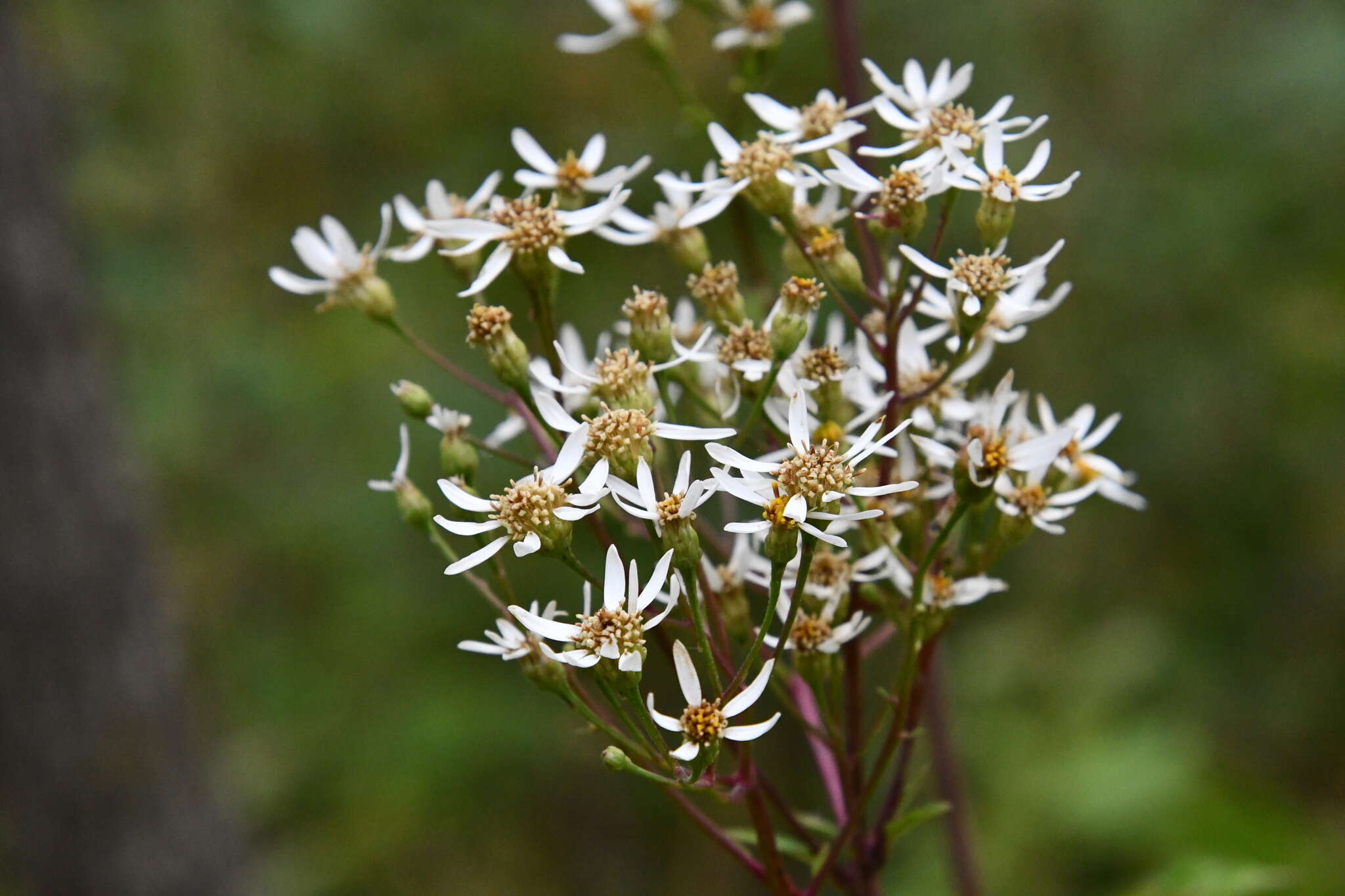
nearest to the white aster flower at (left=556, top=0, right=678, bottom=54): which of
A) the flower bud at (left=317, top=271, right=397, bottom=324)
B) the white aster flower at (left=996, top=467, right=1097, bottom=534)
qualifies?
the flower bud at (left=317, top=271, right=397, bottom=324)

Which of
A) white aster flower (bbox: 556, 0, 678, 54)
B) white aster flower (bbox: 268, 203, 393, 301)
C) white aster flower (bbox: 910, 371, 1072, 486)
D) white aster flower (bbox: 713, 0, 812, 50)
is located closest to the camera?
white aster flower (bbox: 910, 371, 1072, 486)

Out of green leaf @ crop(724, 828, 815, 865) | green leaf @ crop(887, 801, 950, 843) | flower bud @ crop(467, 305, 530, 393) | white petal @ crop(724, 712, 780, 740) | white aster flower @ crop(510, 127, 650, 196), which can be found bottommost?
green leaf @ crop(887, 801, 950, 843)

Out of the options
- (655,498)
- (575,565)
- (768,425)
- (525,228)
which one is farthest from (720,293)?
(575,565)

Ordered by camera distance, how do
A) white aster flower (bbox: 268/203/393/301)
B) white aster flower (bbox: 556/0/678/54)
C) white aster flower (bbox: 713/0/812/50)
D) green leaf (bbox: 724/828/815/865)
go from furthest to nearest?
1. white aster flower (bbox: 556/0/678/54)
2. white aster flower (bbox: 713/0/812/50)
3. white aster flower (bbox: 268/203/393/301)
4. green leaf (bbox: 724/828/815/865)

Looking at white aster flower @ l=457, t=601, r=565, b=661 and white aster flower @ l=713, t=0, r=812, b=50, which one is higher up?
white aster flower @ l=713, t=0, r=812, b=50

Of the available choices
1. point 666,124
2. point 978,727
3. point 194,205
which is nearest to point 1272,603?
point 978,727

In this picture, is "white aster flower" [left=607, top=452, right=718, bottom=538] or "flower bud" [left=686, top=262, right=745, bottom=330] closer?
"white aster flower" [left=607, top=452, right=718, bottom=538]

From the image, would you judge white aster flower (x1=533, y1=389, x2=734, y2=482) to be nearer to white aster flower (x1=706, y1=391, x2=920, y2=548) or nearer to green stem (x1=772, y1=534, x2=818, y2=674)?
white aster flower (x1=706, y1=391, x2=920, y2=548)

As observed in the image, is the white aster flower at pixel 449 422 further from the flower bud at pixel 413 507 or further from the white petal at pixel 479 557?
the white petal at pixel 479 557
